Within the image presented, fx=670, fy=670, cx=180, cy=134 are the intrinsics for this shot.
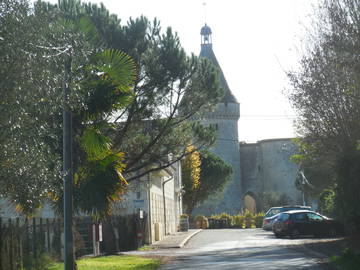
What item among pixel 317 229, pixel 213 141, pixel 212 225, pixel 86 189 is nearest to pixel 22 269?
pixel 86 189

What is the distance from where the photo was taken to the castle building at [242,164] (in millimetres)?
87188

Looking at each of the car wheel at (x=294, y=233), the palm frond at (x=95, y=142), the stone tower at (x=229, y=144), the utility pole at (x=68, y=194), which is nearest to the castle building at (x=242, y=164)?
the stone tower at (x=229, y=144)

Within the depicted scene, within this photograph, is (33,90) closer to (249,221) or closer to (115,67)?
(115,67)

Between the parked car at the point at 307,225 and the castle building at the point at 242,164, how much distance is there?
5016 centimetres

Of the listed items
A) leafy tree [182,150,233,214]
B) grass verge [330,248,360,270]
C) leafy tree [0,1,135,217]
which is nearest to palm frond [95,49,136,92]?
leafy tree [0,1,135,217]

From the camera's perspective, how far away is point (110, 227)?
2517cm

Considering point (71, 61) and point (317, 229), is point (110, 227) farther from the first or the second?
point (71, 61)

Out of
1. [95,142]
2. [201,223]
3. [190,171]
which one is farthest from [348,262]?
[190,171]

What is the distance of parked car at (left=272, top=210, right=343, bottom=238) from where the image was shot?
33188 millimetres

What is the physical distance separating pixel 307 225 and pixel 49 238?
55.7 ft

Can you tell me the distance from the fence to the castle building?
56.3 meters

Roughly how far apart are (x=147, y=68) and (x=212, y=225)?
38.4 m

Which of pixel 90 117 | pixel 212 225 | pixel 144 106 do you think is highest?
pixel 144 106

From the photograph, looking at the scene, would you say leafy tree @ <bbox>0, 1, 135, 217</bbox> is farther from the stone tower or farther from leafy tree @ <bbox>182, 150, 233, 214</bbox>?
the stone tower
